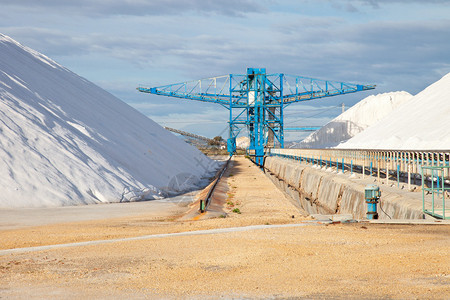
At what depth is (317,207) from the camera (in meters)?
29.6

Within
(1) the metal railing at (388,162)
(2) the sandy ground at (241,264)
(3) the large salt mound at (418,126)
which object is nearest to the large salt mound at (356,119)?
(3) the large salt mound at (418,126)

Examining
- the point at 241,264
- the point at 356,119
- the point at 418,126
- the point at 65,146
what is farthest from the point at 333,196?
the point at 356,119

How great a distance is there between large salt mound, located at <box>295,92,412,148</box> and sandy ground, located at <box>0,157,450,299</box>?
8998 cm

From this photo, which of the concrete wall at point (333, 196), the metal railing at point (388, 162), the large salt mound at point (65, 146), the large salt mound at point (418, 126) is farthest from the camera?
the large salt mound at point (418, 126)

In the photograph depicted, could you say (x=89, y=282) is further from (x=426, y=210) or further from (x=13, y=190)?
(x=13, y=190)

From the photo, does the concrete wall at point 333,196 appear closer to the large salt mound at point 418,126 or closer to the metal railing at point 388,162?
the metal railing at point 388,162

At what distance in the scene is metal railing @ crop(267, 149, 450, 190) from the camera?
21.1 m

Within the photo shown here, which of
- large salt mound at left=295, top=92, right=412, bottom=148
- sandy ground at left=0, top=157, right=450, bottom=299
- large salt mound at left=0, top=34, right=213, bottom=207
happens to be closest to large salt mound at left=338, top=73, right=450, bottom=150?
large salt mound at left=0, top=34, right=213, bottom=207

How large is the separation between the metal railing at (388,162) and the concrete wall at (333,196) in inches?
44.9

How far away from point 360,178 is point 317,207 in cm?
296

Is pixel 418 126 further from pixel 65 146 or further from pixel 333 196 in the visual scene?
pixel 65 146

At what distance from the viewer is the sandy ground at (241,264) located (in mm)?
6746

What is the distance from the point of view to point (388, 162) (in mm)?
27578

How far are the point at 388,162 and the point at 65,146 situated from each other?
1463 cm
